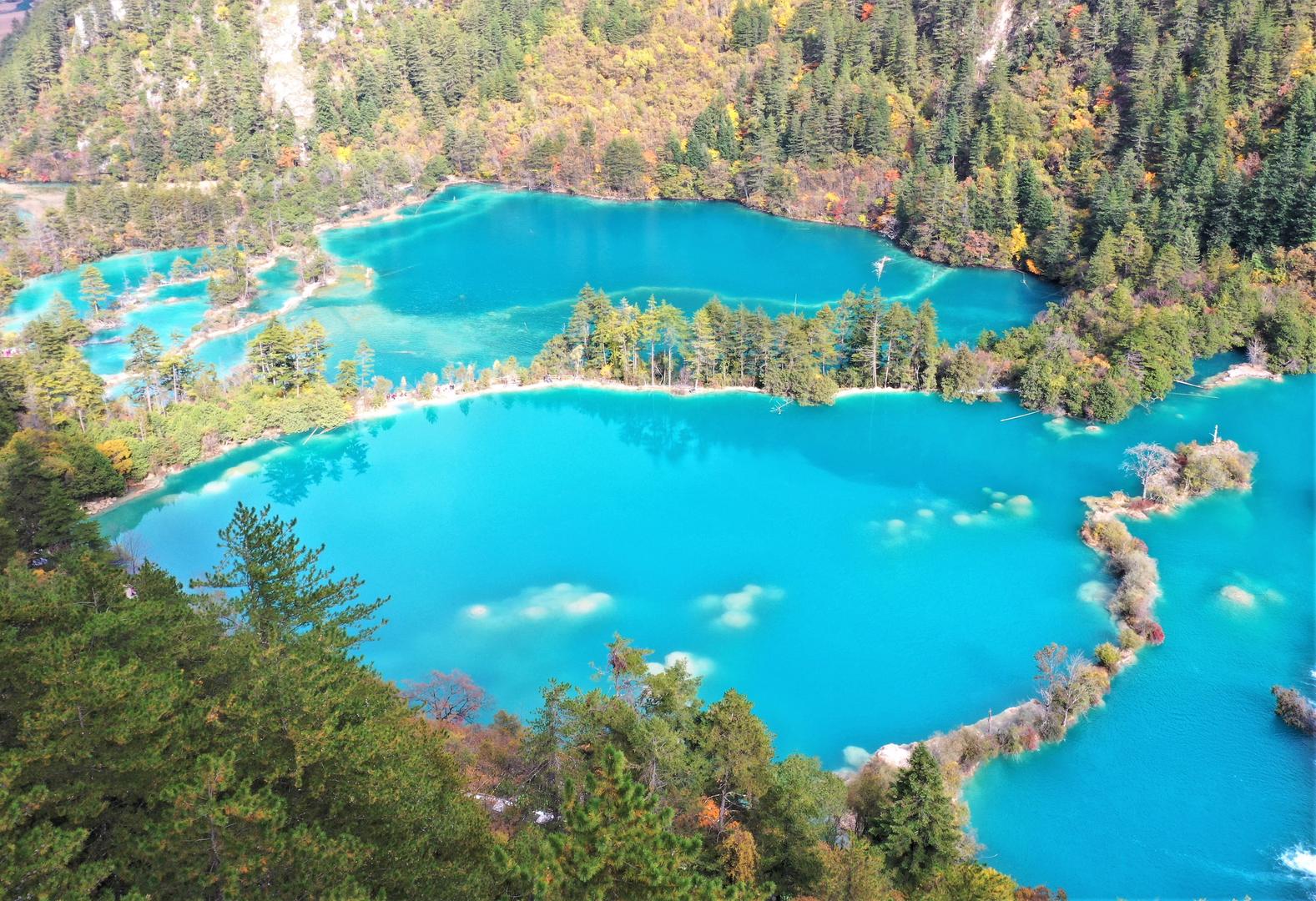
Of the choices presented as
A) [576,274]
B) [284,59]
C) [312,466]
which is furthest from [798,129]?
[284,59]

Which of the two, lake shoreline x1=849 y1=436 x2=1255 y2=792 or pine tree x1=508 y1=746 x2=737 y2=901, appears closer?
pine tree x1=508 y1=746 x2=737 y2=901

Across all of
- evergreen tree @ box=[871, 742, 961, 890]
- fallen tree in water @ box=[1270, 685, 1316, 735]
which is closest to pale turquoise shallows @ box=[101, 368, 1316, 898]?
fallen tree in water @ box=[1270, 685, 1316, 735]

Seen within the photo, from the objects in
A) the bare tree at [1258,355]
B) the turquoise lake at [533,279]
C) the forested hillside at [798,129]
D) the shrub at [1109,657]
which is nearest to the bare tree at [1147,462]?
the forested hillside at [798,129]

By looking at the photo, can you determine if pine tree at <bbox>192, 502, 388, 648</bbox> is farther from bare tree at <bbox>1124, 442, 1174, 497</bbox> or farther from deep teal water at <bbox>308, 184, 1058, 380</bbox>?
deep teal water at <bbox>308, 184, 1058, 380</bbox>

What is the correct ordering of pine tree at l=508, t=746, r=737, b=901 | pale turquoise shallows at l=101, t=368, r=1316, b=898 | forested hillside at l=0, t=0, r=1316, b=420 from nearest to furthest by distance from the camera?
pine tree at l=508, t=746, r=737, b=901
pale turquoise shallows at l=101, t=368, r=1316, b=898
forested hillside at l=0, t=0, r=1316, b=420

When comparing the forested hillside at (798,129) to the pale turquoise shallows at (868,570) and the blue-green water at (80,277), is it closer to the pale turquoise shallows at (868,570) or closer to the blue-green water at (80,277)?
the blue-green water at (80,277)

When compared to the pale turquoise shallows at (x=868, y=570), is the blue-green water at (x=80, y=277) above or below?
above

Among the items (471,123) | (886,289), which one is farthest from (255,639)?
(471,123)
